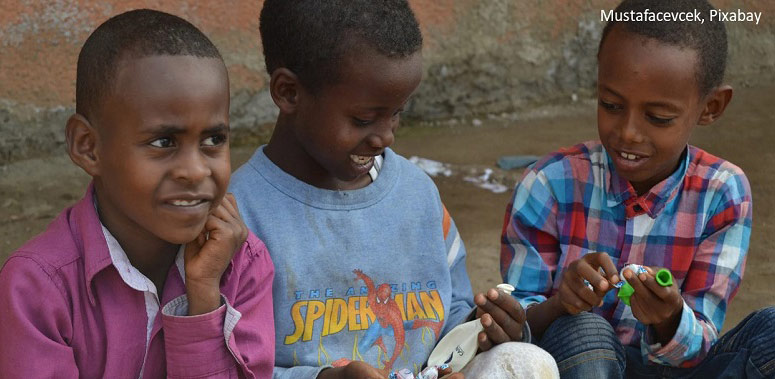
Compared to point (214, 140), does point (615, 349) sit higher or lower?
lower

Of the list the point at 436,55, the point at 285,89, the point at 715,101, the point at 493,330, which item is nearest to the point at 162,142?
the point at 285,89

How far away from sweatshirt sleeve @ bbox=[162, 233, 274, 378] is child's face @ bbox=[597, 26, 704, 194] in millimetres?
958

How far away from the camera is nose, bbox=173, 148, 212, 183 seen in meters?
1.99

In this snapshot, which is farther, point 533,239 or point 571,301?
point 533,239

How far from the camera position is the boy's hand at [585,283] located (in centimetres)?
237

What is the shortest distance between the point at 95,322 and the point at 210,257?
26 cm

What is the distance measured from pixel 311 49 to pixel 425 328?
29.0 inches

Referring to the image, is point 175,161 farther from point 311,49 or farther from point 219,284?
point 311,49

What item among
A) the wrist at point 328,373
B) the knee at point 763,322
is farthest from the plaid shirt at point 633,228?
the wrist at point 328,373

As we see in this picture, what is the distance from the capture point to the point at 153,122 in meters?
1.96

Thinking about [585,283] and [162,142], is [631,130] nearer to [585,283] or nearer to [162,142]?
[585,283]

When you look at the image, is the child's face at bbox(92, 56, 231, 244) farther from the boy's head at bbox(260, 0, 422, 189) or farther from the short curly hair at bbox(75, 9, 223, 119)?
the boy's head at bbox(260, 0, 422, 189)

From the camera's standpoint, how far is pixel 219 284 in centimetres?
214

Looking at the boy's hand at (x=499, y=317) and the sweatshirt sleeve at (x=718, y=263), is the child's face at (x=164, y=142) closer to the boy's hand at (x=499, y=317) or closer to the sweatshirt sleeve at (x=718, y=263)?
the boy's hand at (x=499, y=317)
